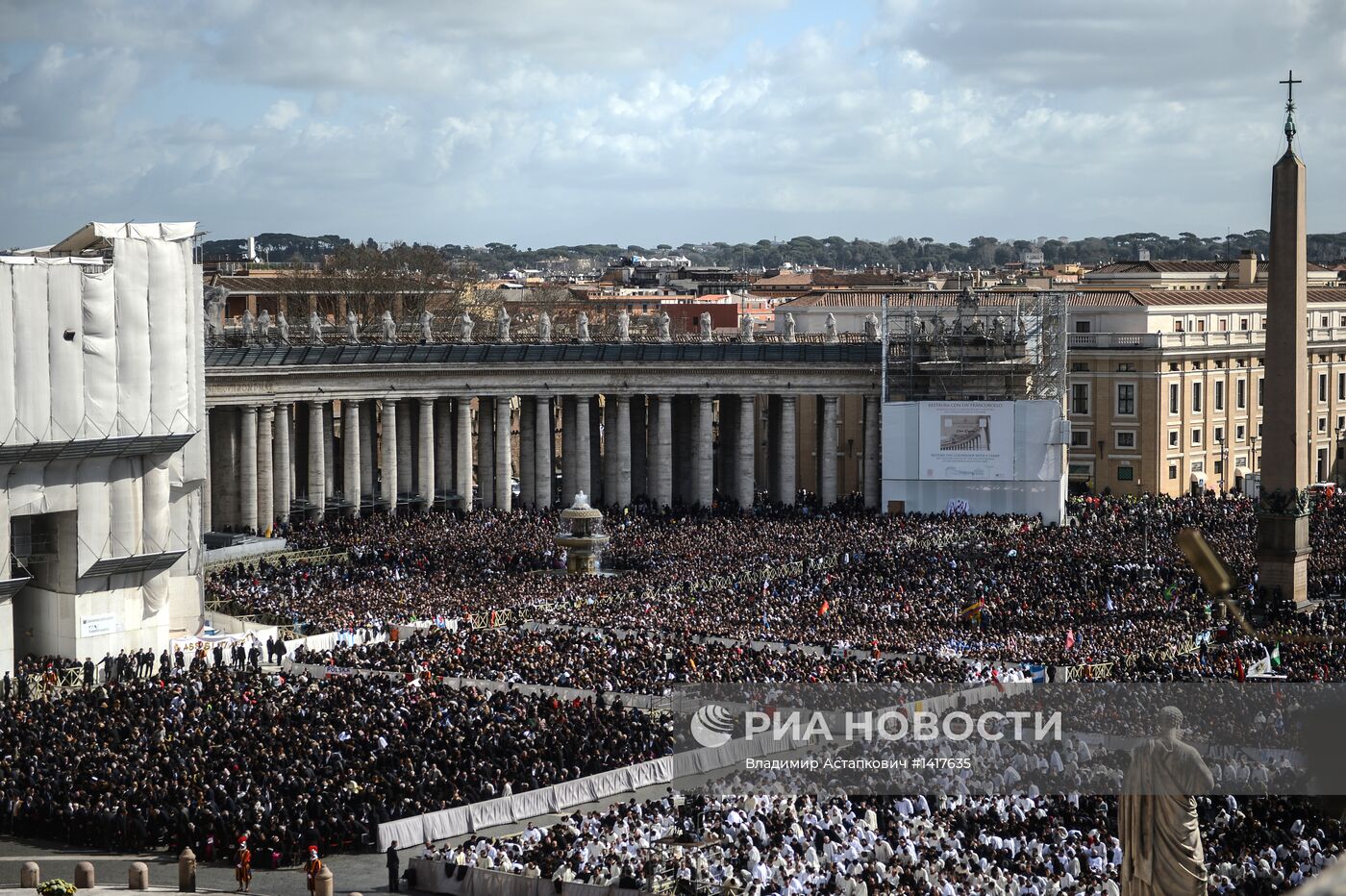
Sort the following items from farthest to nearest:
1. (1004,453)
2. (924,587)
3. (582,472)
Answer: (582,472) → (1004,453) → (924,587)

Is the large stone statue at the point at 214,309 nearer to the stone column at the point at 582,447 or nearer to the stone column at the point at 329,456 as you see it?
the stone column at the point at 329,456

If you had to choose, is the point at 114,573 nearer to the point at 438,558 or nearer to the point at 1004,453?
the point at 438,558

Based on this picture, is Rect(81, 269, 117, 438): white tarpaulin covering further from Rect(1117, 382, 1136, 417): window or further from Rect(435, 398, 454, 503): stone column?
Rect(1117, 382, 1136, 417): window

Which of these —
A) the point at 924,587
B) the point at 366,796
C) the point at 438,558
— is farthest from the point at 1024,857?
the point at 438,558

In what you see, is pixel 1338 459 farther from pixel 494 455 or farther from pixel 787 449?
pixel 494 455

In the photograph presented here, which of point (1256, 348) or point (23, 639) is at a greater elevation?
point (1256, 348)

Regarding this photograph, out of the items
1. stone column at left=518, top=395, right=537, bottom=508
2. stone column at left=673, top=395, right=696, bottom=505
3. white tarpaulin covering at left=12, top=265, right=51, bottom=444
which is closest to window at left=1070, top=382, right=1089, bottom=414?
stone column at left=673, top=395, right=696, bottom=505

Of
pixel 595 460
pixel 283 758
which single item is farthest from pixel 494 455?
pixel 283 758
